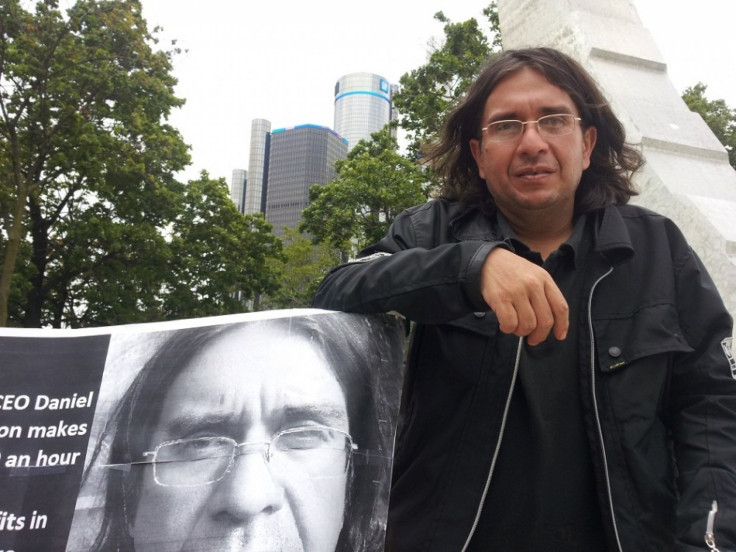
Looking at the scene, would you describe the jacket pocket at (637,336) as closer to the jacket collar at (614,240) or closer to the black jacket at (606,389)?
the black jacket at (606,389)

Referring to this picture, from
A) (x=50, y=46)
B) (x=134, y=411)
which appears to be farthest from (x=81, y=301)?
(x=134, y=411)

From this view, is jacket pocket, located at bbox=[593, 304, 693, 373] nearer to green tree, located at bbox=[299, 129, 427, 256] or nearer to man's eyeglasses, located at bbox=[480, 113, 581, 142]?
man's eyeglasses, located at bbox=[480, 113, 581, 142]

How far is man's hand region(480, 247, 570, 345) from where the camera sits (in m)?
1.24

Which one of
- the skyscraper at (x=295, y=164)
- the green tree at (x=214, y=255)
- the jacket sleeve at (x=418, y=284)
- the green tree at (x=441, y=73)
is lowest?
the jacket sleeve at (x=418, y=284)

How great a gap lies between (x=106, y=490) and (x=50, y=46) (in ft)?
50.0

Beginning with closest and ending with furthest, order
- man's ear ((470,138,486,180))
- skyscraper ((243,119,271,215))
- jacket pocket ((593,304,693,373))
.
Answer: jacket pocket ((593,304,693,373))
man's ear ((470,138,486,180))
skyscraper ((243,119,271,215))

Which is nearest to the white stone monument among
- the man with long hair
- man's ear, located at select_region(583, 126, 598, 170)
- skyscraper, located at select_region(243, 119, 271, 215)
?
man's ear, located at select_region(583, 126, 598, 170)

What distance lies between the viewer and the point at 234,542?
1210 millimetres

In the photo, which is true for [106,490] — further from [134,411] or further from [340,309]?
[340,309]

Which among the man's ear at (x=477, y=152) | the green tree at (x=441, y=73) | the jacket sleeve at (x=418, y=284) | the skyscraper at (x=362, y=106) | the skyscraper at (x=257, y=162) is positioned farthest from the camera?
the skyscraper at (x=257, y=162)

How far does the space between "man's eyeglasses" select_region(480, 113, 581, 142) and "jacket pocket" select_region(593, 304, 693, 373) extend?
1.77 ft

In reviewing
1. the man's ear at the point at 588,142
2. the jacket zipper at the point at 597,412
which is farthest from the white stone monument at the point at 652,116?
the jacket zipper at the point at 597,412

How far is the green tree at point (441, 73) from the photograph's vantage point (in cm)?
1686

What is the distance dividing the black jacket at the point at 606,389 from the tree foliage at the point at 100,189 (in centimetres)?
1265
